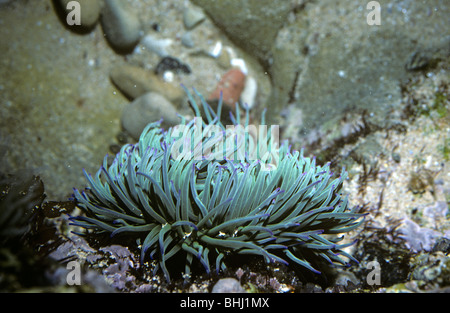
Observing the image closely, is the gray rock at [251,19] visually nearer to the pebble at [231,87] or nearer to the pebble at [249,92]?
the pebble at [249,92]

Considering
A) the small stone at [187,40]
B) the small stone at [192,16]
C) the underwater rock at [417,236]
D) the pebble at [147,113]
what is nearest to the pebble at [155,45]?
the small stone at [187,40]

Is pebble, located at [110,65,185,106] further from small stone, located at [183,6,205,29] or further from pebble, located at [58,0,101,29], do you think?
small stone, located at [183,6,205,29]

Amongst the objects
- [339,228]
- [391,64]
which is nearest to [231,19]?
[391,64]

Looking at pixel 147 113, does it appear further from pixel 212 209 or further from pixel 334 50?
pixel 334 50

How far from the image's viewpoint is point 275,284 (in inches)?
108

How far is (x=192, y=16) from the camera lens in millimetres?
5211

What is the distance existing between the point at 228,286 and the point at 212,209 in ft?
1.97

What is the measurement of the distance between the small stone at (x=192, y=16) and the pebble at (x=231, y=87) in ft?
3.24

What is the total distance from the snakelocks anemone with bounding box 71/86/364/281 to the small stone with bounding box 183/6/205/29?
2864 mm

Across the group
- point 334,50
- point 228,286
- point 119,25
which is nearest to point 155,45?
point 119,25

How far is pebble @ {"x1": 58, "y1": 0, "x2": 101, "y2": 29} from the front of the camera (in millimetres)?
4591

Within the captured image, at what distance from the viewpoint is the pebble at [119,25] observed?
15.8 ft

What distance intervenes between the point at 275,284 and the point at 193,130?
181cm

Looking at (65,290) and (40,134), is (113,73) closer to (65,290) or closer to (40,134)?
(40,134)
